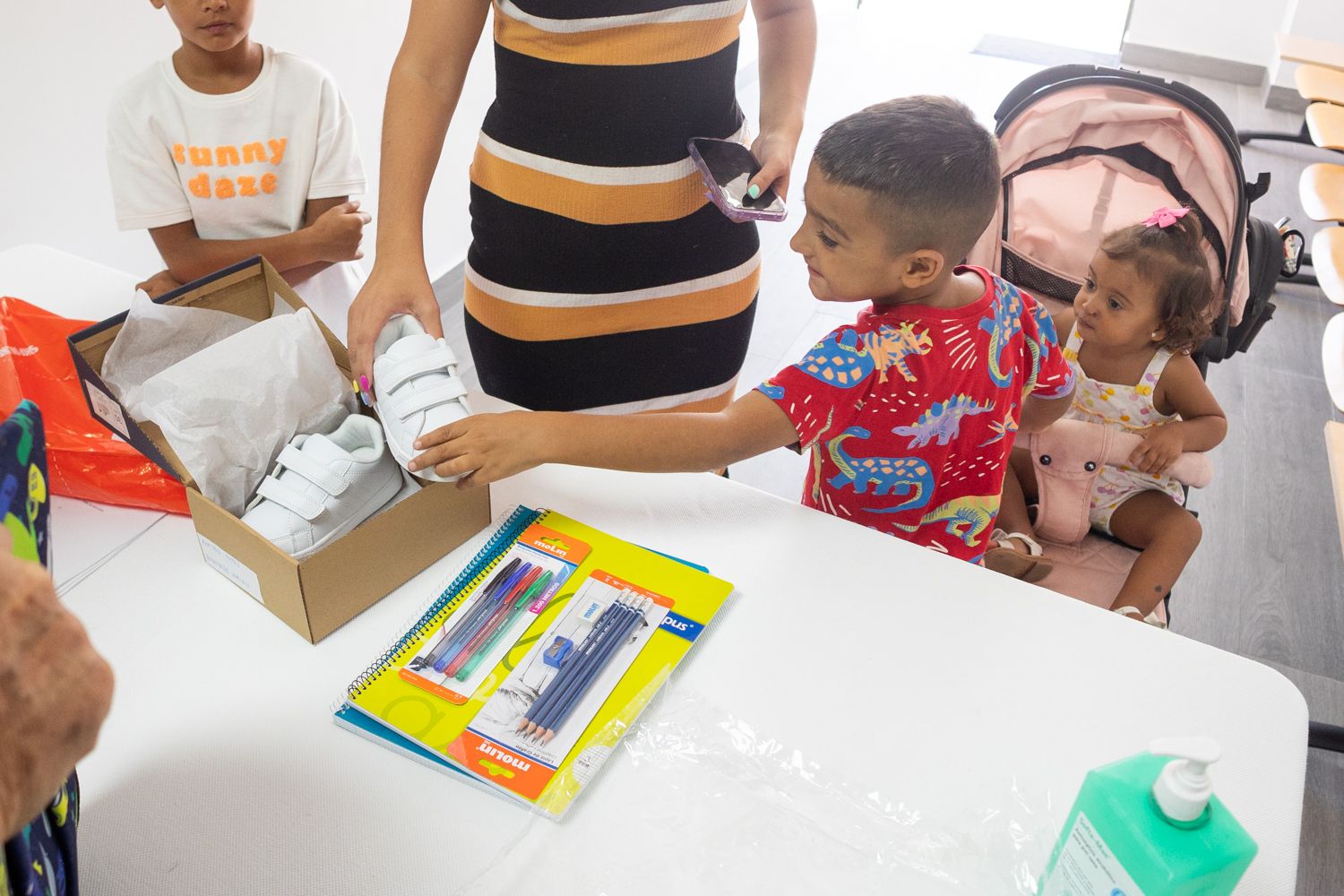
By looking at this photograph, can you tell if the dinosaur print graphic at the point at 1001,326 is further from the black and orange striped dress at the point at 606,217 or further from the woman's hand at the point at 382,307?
the woman's hand at the point at 382,307

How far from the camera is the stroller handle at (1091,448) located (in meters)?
1.50

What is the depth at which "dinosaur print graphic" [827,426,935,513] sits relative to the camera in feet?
3.47

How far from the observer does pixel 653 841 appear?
680 millimetres

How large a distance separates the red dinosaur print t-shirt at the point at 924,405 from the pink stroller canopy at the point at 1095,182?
1.76ft


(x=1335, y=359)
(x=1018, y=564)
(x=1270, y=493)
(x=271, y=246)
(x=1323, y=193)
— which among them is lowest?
(x=1270, y=493)

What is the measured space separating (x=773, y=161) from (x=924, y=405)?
0.32 meters

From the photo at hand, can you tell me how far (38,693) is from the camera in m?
0.34

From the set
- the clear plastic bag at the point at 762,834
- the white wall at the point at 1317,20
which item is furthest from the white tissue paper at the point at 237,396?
the white wall at the point at 1317,20

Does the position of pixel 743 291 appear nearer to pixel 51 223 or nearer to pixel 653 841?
pixel 653 841

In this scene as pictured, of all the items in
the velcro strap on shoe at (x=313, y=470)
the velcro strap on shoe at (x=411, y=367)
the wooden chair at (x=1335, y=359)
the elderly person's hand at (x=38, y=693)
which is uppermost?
the elderly person's hand at (x=38, y=693)

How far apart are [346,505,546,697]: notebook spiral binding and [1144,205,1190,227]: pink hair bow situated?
3.45 feet

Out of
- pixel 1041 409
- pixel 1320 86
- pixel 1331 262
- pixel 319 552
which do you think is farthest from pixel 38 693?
pixel 1320 86

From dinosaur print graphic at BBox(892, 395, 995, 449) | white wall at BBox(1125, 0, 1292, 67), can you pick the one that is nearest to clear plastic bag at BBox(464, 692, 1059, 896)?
dinosaur print graphic at BBox(892, 395, 995, 449)

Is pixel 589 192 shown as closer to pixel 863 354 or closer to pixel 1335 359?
pixel 863 354
